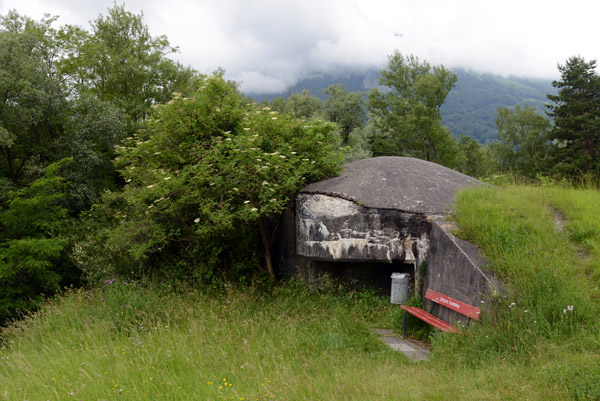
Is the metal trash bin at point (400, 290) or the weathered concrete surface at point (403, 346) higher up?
the metal trash bin at point (400, 290)

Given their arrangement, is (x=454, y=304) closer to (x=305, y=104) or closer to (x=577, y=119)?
(x=577, y=119)

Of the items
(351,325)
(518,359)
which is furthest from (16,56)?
(518,359)

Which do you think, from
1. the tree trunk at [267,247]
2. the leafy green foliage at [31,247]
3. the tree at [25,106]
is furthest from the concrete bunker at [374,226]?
the tree at [25,106]

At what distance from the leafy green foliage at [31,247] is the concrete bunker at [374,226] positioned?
25.0 ft

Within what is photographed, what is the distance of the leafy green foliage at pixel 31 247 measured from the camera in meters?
11.6

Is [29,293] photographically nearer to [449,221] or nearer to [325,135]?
[325,135]

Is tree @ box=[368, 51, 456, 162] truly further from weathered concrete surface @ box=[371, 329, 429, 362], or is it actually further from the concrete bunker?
weathered concrete surface @ box=[371, 329, 429, 362]

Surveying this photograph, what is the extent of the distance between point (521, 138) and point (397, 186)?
39599mm

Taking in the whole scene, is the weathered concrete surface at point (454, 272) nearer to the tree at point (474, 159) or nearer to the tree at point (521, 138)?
the tree at point (521, 138)

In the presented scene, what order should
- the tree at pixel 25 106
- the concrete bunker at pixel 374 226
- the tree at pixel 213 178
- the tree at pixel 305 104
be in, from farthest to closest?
the tree at pixel 305 104 → the tree at pixel 25 106 → the tree at pixel 213 178 → the concrete bunker at pixel 374 226

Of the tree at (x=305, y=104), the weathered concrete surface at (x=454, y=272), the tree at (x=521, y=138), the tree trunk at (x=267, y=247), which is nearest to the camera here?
the weathered concrete surface at (x=454, y=272)

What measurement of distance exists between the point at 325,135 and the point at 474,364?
6821mm

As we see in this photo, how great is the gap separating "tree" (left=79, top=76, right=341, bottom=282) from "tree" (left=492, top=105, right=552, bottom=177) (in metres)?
34.4

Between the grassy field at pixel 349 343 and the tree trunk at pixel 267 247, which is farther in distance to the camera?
the tree trunk at pixel 267 247
